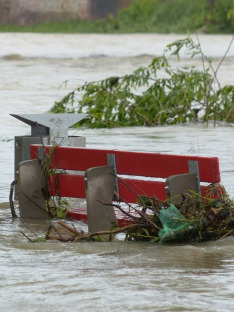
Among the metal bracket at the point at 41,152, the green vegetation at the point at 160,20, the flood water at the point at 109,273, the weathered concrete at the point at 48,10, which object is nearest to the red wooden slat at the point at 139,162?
the metal bracket at the point at 41,152

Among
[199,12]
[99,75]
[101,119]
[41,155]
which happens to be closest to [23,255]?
[41,155]

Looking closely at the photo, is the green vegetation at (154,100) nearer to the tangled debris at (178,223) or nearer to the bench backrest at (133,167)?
the bench backrest at (133,167)

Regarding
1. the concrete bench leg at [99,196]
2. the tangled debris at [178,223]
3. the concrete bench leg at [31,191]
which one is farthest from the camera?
the concrete bench leg at [31,191]

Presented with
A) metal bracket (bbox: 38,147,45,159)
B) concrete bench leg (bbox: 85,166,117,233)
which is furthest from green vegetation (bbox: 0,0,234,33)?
concrete bench leg (bbox: 85,166,117,233)

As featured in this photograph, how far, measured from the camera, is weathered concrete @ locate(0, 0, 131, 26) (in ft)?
203

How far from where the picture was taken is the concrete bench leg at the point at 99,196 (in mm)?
6613

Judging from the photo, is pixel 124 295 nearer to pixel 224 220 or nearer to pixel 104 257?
pixel 104 257

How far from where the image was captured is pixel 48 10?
62906 mm

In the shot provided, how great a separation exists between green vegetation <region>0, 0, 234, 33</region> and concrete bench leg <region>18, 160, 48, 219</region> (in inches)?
1997

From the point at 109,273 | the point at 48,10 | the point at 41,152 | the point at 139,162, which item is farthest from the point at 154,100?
the point at 48,10

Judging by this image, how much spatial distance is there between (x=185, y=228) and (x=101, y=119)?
28.4 feet

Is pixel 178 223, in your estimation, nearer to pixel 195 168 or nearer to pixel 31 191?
pixel 195 168

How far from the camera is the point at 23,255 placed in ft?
19.5

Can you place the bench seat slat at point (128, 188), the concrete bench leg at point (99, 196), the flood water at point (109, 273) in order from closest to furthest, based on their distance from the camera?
the flood water at point (109, 273)
the concrete bench leg at point (99, 196)
the bench seat slat at point (128, 188)
